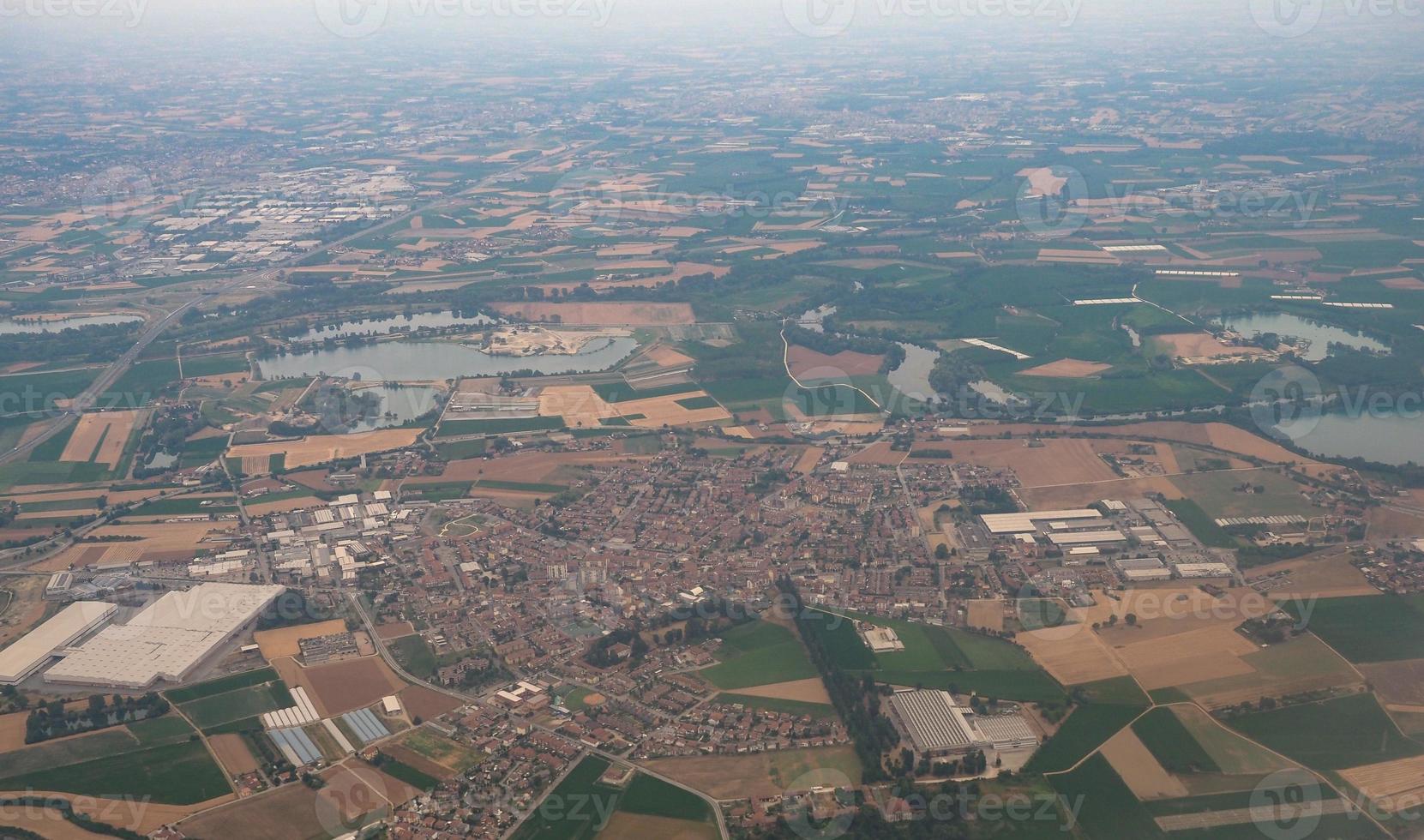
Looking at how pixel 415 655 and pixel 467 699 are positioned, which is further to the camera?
pixel 415 655

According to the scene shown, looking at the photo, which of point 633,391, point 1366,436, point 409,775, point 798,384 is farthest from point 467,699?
point 1366,436

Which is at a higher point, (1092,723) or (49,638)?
(49,638)

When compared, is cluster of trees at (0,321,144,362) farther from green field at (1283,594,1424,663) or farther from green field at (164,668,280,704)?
green field at (1283,594,1424,663)

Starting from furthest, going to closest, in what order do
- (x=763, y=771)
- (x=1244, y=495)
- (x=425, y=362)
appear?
(x=425, y=362) → (x=1244, y=495) → (x=763, y=771)

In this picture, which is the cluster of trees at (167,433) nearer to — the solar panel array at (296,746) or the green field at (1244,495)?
the solar panel array at (296,746)

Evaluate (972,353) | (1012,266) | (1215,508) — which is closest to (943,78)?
(1012,266)

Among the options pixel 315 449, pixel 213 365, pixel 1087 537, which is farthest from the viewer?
pixel 213 365

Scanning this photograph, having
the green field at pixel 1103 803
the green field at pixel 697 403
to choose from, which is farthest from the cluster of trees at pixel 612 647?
the green field at pixel 697 403

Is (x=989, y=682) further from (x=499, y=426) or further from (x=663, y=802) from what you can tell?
(x=499, y=426)

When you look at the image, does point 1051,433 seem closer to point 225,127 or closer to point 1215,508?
point 1215,508
